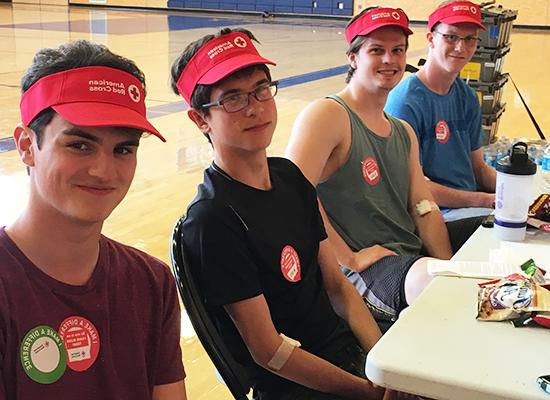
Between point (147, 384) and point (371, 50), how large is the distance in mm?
1703

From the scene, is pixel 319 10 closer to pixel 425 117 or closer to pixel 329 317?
pixel 425 117

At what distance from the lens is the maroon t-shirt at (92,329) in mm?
1261

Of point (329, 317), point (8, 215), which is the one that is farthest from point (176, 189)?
point (329, 317)

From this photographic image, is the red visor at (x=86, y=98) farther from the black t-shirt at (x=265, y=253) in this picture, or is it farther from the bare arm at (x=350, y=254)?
the bare arm at (x=350, y=254)

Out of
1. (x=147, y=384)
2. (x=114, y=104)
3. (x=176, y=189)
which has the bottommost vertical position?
(x=176, y=189)

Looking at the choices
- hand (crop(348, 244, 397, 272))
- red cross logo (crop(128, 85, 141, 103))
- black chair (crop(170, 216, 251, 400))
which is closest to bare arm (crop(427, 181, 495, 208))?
hand (crop(348, 244, 397, 272))

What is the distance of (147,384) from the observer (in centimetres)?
146

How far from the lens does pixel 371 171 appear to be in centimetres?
254

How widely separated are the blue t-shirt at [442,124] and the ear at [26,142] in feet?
6.91

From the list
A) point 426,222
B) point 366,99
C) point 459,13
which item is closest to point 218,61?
point 366,99

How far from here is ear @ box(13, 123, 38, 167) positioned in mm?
1331

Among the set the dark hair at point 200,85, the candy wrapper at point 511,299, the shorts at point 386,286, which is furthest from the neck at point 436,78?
the candy wrapper at point 511,299

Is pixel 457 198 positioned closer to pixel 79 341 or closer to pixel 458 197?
pixel 458 197

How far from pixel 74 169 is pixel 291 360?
79cm
